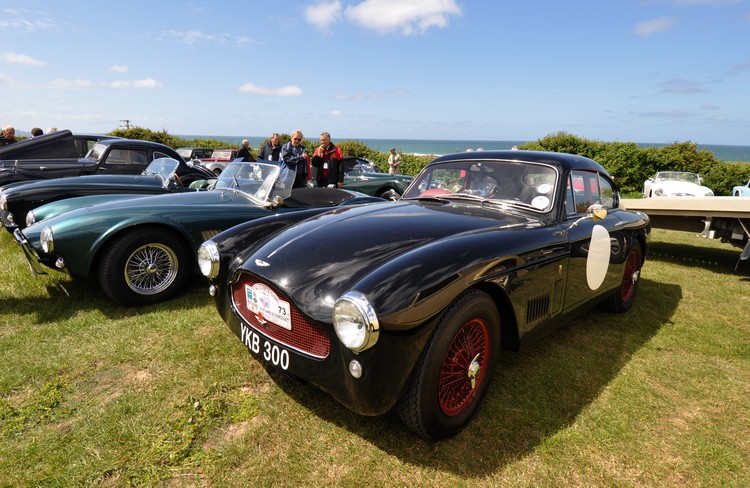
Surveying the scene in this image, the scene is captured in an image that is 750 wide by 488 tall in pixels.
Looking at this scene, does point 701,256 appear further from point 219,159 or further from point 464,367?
point 219,159

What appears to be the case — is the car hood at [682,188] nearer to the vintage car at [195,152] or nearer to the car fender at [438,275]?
the car fender at [438,275]

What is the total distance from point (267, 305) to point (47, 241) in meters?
2.59

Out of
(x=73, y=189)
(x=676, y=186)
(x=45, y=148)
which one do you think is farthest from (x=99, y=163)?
(x=676, y=186)

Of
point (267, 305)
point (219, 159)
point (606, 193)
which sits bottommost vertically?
point (267, 305)

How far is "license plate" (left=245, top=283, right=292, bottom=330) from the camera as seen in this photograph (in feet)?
7.68

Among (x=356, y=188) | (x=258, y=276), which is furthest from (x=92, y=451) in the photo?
(x=356, y=188)

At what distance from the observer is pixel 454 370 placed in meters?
2.30

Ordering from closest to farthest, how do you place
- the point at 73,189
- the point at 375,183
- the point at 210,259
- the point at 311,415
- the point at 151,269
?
the point at 311,415 → the point at 210,259 → the point at 151,269 → the point at 73,189 → the point at 375,183

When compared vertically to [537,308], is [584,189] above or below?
above

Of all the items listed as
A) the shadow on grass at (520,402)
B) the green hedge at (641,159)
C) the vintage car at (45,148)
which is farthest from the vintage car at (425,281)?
the green hedge at (641,159)

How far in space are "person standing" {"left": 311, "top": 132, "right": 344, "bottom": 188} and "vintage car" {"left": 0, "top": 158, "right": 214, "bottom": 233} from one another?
2.83m

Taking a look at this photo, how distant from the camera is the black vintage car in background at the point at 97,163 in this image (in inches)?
296

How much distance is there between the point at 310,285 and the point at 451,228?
1.05 m

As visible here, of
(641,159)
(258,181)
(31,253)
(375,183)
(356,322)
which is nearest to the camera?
(356,322)
